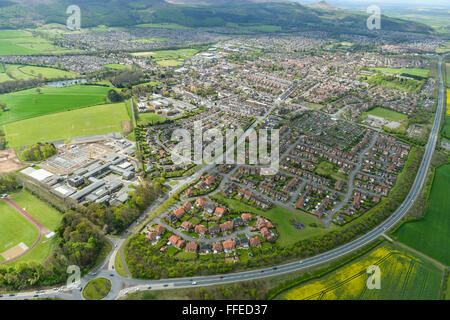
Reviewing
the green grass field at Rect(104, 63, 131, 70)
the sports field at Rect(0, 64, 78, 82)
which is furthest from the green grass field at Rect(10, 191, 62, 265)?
the green grass field at Rect(104, 63, 131, 70)

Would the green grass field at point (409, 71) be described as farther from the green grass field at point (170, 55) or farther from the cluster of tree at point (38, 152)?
the cluster of tree at point (38, 152)

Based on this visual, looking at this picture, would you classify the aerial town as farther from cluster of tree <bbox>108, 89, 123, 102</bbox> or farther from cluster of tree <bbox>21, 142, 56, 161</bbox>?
cluster of tree <bbox>108, 89, 123, 102</bbox>

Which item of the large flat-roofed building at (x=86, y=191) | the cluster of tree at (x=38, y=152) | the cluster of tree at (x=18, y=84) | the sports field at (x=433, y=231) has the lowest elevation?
the sports field at (x=433, y=231)

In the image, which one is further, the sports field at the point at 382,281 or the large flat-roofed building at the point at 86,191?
the large flat-roofed building at the point at 86,191

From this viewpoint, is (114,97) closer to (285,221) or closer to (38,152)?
(38,152)

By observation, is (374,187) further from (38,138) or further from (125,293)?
(38,138)

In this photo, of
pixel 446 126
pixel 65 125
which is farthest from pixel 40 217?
pixel 446 126

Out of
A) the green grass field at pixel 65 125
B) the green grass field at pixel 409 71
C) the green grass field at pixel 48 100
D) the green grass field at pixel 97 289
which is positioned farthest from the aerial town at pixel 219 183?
the green grass field at pixel 409 71
